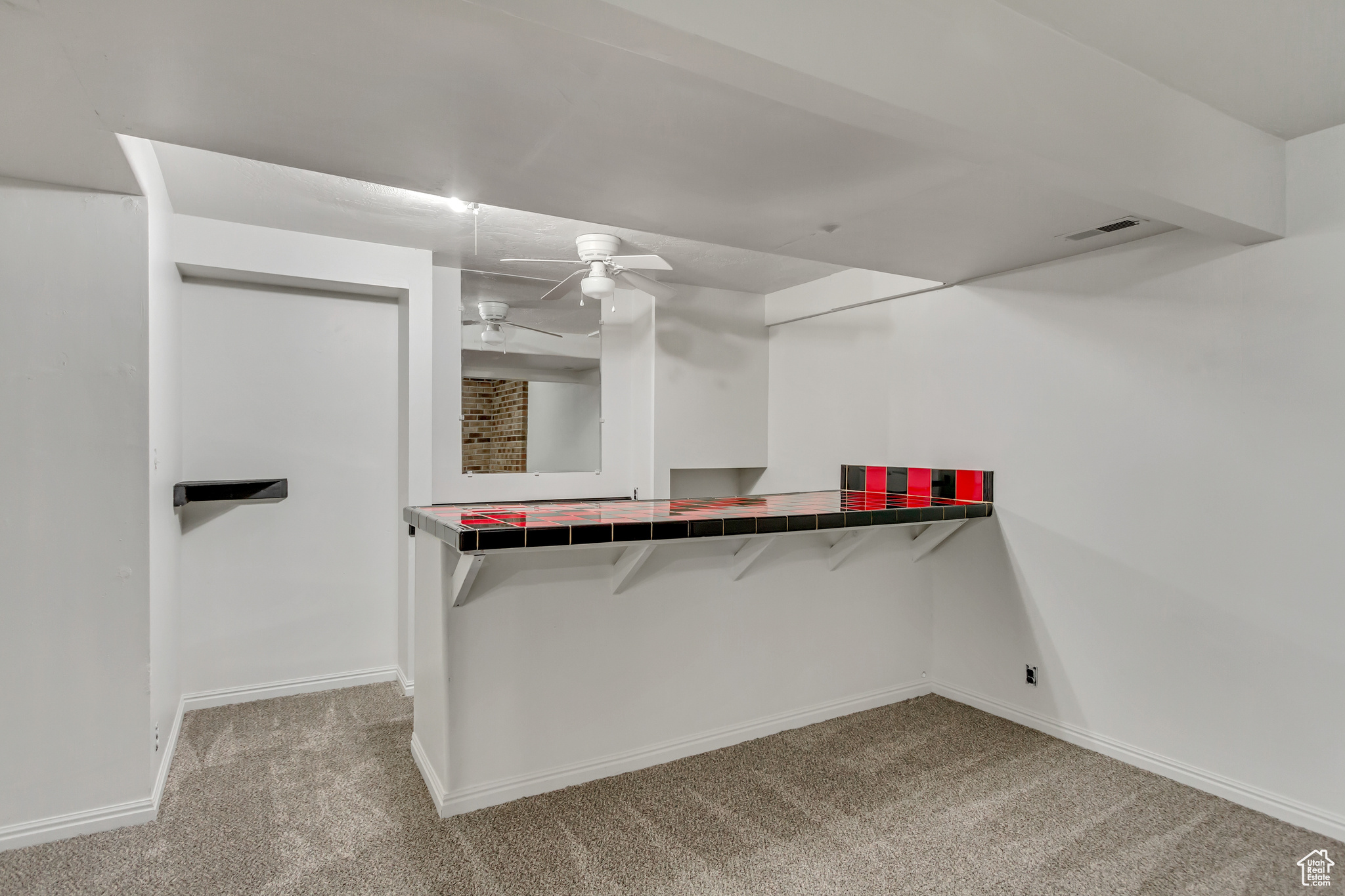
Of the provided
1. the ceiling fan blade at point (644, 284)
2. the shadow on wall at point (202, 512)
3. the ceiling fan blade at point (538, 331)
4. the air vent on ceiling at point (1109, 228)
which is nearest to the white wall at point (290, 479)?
the shadow on wall at point (202, 512)

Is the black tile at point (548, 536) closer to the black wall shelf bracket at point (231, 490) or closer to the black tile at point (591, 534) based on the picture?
the black tile at point (591, 534)

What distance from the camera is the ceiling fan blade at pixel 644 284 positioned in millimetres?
3430

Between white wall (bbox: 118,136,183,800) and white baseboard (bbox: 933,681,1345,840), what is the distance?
3.42 metres

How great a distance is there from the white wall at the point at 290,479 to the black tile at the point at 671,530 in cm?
206

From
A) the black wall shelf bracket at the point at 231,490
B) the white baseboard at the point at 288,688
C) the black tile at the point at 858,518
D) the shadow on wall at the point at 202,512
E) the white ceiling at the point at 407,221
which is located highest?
the white ceiling at the point at 407,221

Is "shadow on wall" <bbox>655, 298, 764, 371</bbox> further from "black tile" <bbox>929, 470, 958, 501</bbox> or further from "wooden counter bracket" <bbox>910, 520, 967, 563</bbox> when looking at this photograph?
"wooden counter bracket" <bbox>910, 520, 967, 563</bbox>

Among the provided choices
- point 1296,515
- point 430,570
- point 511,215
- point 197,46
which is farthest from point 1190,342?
point 197,46

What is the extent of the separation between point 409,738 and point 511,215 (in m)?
2.30

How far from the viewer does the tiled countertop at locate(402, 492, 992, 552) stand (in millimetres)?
1982

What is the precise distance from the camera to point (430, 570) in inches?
95.3

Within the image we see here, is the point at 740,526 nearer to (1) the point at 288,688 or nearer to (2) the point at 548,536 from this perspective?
(2) the point at 548,536

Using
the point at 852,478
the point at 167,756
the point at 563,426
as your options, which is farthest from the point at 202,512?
the point at 852,478

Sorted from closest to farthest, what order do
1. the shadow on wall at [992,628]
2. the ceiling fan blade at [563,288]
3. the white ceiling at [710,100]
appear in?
1. the white ceiling at [710,100]
2. the shadow on wall at [992,628]
3. the ceiling fan blade at [563,288]

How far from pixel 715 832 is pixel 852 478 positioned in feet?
7.38
